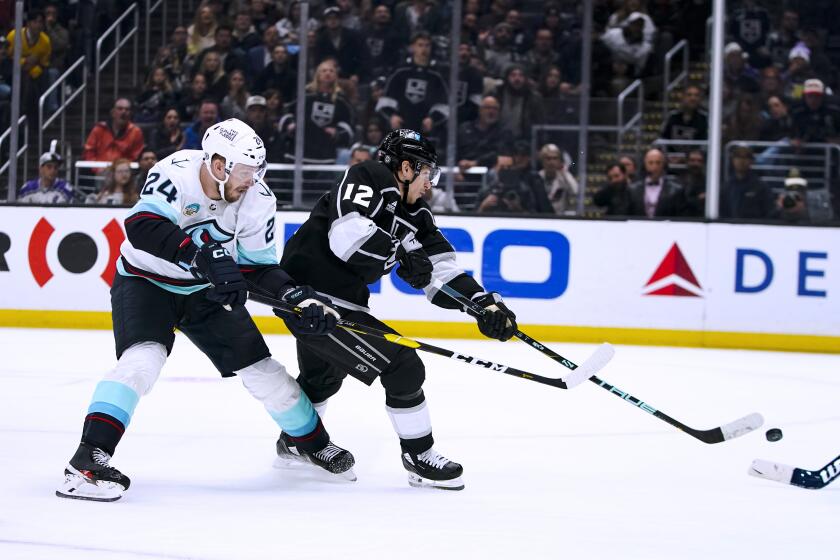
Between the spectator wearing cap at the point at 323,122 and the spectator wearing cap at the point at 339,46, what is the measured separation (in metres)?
0.13

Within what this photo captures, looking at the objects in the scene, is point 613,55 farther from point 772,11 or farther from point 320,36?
point 320,36

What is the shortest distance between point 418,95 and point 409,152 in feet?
14.1

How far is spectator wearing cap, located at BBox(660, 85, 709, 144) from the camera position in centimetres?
802

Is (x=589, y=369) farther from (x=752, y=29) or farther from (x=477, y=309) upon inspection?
(x=752, y=29)

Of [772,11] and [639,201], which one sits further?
[772,11]

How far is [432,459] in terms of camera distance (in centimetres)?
382

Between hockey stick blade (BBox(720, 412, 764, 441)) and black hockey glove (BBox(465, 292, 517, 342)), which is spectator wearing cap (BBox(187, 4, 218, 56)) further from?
hockey stick blade (BBox(720, 412, 764, 441))

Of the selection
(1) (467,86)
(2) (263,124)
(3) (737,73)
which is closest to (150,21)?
(2) (263,124)

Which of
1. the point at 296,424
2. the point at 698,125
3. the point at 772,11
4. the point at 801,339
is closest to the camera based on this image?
the point at 296,424

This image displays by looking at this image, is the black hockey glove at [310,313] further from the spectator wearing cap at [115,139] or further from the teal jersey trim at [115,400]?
the spectator wearing cap at [115,139]

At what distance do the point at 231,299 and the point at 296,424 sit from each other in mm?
631

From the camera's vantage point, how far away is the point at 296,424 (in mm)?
3898

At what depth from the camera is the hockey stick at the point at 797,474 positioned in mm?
3754

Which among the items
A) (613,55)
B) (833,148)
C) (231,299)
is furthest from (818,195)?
(231,299)
